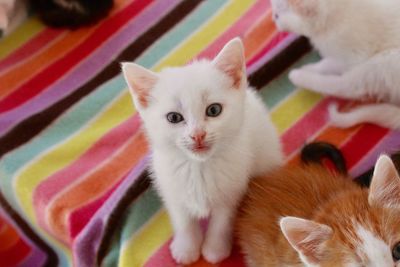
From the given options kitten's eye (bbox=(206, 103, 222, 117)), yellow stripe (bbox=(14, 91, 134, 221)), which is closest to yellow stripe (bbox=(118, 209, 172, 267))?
yellow stripe (bbox=(14, 91, 134, 221))

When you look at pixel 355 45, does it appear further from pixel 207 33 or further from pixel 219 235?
pixel 219 235

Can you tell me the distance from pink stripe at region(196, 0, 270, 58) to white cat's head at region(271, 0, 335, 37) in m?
0.11

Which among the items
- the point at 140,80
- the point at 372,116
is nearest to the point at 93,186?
the point at 140,80

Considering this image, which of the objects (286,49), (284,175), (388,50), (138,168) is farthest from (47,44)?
(388,50)

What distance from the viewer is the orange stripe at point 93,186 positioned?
116 cm

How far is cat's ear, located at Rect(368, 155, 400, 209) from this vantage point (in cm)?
82

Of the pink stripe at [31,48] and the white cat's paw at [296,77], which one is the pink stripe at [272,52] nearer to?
the white cat's paw at [296,77]

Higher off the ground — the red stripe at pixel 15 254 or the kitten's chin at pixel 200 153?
the kitten's chin at pixel 200 153

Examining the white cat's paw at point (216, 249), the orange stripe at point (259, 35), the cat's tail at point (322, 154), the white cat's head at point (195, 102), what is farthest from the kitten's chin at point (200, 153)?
the orange stripe at point (259, 35)

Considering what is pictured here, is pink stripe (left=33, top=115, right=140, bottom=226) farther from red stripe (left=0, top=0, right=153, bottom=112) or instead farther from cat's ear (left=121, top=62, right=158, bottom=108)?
cat's ear (left=121, top=62, right=158, bottom=108)

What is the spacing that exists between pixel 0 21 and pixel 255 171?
80 cm

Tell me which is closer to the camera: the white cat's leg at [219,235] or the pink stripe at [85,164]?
the white cat's leg at [219,235]

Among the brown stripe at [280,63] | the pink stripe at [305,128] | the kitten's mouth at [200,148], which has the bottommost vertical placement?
the pink stripe at [305,128]

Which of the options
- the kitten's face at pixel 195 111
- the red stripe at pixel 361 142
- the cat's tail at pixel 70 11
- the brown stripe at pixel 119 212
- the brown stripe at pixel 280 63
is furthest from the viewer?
the cat's tail at pixel 70 11
